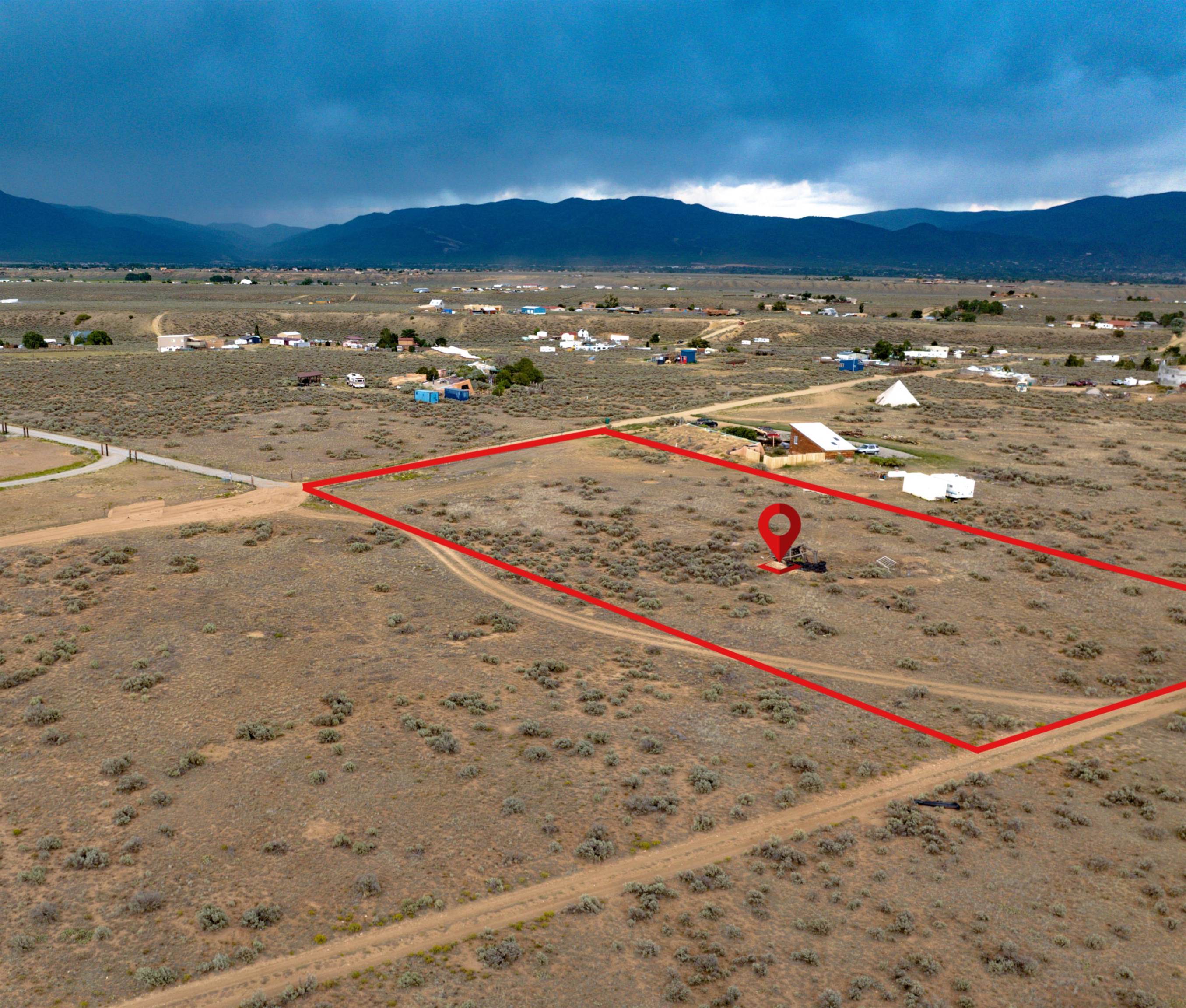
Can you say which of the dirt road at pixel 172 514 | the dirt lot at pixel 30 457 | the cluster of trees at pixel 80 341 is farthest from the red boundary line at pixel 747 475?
the cluster of trees at pixel 80 341

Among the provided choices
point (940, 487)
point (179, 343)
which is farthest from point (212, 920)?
point (179, 343)

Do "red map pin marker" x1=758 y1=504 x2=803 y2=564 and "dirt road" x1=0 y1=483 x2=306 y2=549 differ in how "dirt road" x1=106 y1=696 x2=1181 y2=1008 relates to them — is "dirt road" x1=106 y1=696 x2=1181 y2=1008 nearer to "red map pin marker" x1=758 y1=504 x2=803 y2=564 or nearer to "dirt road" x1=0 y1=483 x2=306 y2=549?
"red map pin marker" x1=758 y1=504 x2=803 y2=564

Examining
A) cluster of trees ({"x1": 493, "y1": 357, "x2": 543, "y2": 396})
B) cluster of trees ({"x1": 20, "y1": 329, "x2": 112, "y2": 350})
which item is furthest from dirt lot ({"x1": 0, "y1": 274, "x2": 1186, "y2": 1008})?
cluster of trees ({"x1": 20, "y1": 329, "x2": 112, "y2": 350})

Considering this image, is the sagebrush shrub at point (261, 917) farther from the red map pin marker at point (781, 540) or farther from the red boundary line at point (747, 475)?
the red map pin marker at point (781, 540)

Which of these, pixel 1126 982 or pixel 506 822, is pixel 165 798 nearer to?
pixel 506 822

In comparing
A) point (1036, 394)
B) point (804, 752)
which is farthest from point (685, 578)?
point (1036, 394)
